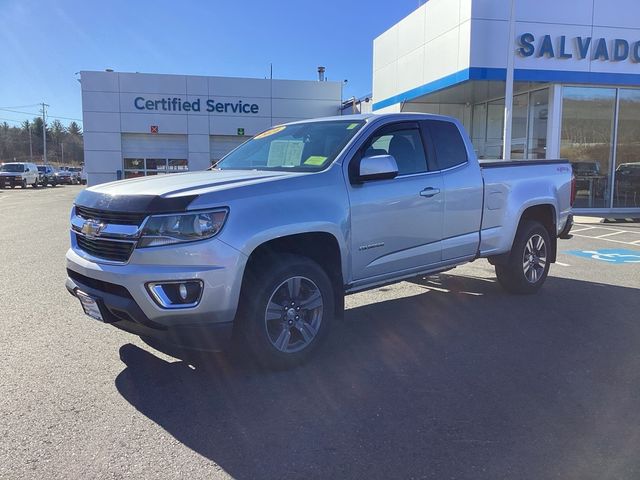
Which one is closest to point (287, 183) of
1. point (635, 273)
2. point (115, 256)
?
point (115, 256)

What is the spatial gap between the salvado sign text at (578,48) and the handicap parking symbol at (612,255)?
787 cm

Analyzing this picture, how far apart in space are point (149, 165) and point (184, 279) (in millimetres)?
28701

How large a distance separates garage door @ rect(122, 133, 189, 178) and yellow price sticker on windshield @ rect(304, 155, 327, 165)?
26.8 m

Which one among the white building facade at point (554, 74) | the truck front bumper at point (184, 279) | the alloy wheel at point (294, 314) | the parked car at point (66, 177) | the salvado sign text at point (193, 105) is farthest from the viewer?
the parked car at point (66, 177)

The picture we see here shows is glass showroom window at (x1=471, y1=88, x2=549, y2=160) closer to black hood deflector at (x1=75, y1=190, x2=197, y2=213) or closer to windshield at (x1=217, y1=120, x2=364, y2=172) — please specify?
windshield at (x1=217, y1=120, x2=364, y2=172)

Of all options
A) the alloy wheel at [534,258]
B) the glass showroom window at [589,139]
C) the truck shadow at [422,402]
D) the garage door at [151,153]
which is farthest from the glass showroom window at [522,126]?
the garage door at [151,153]

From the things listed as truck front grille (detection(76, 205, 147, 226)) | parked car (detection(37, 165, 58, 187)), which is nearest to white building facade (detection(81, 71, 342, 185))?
parked car (detection(37, 165, 58, 187))

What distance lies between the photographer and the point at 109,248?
3.94m

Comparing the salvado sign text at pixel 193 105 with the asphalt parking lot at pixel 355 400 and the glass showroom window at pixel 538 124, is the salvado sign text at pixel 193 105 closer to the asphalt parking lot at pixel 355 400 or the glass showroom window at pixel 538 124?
the glass showroom window at pixel 538 124

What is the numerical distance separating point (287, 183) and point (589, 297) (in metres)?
4.55

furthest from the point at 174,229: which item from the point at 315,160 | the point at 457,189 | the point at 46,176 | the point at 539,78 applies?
the point at 46,176

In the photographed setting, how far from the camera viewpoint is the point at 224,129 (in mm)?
30516

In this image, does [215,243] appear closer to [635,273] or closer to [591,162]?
[635,273]

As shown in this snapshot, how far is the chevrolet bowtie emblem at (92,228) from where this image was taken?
13.0 feet
